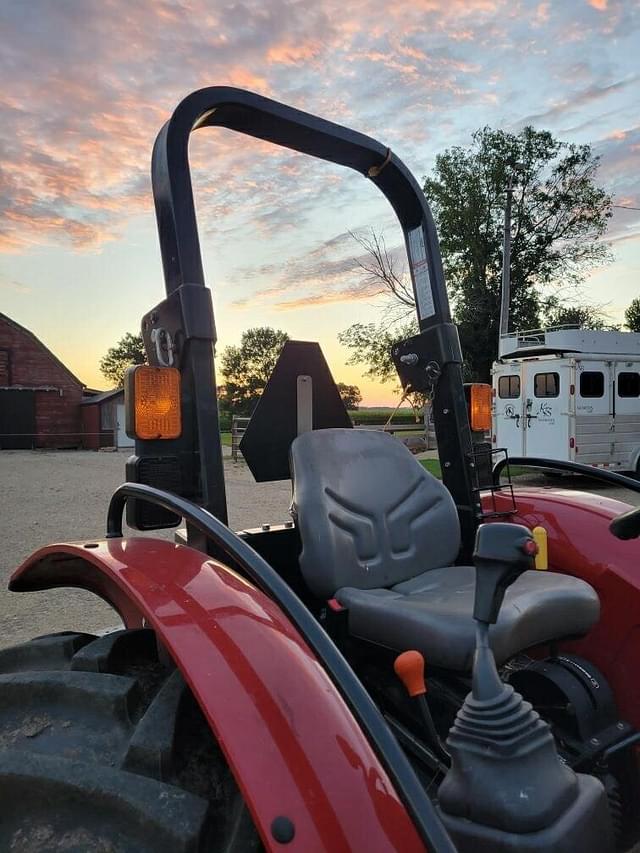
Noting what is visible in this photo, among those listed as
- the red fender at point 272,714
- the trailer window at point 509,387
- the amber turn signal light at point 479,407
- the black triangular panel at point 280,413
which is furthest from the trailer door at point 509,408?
the red fender at point 272,714

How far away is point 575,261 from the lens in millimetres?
30828

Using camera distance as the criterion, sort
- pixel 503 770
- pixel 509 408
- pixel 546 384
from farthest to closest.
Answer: pixel 509 408 < pixel 546 384 < pixel 503 770

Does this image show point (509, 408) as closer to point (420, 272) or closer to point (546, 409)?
point (546, 409)

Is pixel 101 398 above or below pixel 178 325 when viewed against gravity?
above

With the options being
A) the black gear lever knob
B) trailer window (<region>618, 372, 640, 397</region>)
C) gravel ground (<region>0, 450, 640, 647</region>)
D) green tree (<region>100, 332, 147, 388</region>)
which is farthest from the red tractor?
green tree (<region>100, 332, 147, 388</region>)

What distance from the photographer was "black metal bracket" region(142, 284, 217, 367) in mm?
1743

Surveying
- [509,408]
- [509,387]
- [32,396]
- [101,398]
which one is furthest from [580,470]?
[32,396]

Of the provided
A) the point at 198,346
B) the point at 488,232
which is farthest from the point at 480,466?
the point at 488,232

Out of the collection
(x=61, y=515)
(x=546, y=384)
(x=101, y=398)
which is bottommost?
(x=61, y=515)

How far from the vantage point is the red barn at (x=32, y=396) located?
28.9m

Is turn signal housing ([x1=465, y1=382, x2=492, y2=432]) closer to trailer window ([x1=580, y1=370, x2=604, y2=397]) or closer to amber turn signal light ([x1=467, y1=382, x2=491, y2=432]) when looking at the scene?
amber turn signal light ([x1=467, y1=382, x2=491, y2=432])

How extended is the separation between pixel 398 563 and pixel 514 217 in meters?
31.7

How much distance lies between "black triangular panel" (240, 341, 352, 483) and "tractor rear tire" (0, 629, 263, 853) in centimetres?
115

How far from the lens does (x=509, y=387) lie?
13234mm
